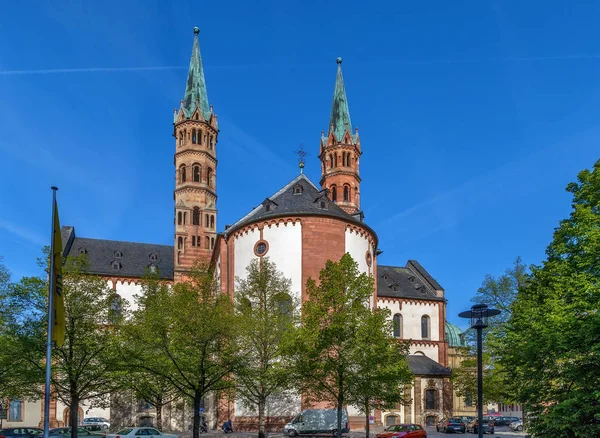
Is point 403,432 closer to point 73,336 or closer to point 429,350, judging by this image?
point 73,336

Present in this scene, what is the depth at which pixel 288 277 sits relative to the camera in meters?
46.3

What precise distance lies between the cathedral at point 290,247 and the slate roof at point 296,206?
85 millimetres

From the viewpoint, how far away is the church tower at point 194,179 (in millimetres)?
66875

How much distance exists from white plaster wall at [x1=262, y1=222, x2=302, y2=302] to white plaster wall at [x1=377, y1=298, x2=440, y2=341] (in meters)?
22.7

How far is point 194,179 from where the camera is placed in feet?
227

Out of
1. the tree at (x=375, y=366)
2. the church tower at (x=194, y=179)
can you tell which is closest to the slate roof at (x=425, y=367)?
the church tower at (x=194, y=179)

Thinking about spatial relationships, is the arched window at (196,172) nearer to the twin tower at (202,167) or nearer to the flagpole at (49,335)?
the twin tower at (202,167)

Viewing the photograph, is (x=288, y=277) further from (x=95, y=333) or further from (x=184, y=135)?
(x=184, y=135)

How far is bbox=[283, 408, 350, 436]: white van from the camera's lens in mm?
40750

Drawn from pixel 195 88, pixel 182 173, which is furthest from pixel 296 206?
pixel 195 88

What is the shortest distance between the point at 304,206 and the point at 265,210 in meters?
3.29

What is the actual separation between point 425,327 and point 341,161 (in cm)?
2181

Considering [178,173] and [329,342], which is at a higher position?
[178,173]

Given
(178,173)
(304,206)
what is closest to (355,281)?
(304,206)
